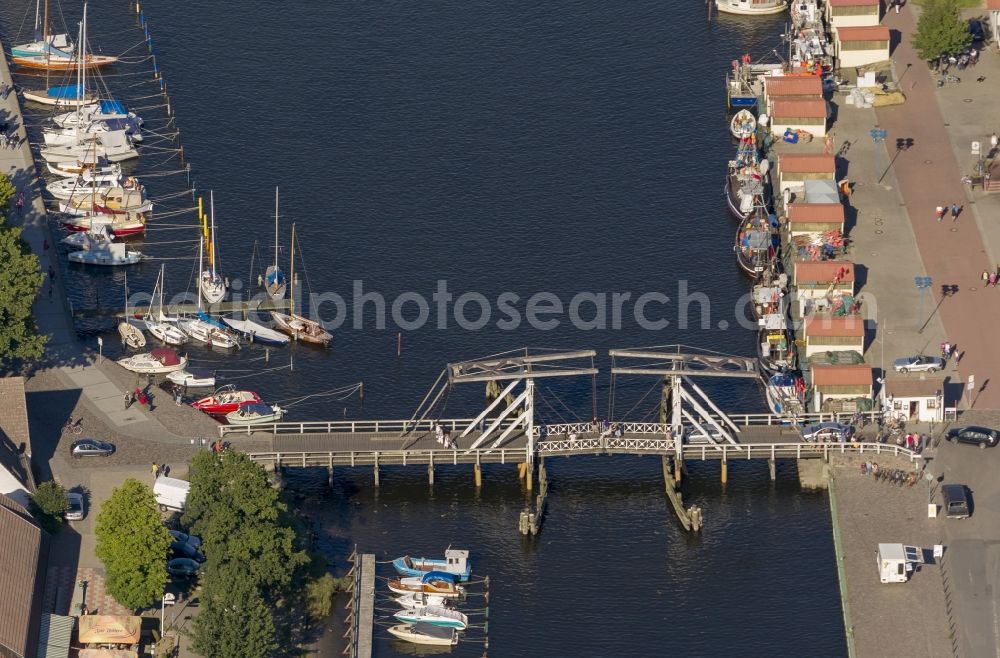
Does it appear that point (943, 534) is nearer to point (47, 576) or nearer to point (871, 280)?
point (871, 280)

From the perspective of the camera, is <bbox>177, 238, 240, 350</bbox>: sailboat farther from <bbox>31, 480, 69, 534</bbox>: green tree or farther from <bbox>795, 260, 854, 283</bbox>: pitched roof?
<bbox>795, 260, 854, 283</bbox>: pitched roof

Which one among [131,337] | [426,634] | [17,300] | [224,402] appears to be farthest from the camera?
[131,337]

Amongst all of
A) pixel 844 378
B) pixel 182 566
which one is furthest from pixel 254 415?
pixel 844 378

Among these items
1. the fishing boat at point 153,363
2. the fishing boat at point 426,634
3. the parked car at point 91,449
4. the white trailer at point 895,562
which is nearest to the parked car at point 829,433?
the white trailer at point 895,562

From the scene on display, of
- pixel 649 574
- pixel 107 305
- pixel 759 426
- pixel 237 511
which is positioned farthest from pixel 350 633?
pixel 107 305

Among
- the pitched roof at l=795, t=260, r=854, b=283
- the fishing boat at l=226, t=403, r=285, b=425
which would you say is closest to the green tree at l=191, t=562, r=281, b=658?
the fishing boat at l=226, t=403, r=285, b=425

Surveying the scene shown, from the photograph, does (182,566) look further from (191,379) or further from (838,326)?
(838,326)
